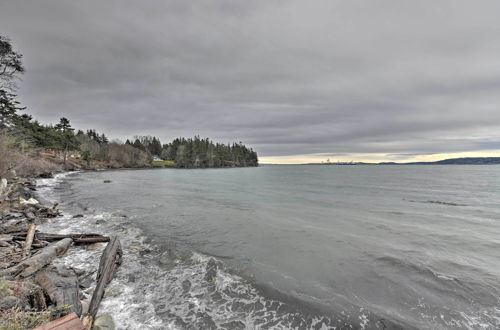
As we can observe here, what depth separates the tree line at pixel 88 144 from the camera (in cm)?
2770

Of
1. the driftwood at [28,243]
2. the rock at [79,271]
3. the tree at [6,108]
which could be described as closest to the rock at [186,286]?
the rock at [79,271]

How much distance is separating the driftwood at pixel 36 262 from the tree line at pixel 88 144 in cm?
2426

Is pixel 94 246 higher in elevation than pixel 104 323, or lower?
lower

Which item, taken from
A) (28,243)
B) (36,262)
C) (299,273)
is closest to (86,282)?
(36,262)

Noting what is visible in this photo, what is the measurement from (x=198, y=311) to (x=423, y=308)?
634 centimetres

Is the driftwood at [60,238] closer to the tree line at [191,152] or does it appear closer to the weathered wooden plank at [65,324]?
the weathered wooden plank at [65,324]

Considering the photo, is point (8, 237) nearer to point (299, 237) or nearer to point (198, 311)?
point (198, 311)

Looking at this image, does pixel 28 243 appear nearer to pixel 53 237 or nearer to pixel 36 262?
pixel 53 237

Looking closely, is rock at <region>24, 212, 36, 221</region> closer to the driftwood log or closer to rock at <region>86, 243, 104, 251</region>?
the driftwood log

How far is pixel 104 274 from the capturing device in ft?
21.8

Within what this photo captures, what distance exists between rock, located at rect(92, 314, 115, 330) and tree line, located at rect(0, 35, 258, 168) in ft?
96.2

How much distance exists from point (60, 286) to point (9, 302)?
116cm

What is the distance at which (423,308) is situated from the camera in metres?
6.07

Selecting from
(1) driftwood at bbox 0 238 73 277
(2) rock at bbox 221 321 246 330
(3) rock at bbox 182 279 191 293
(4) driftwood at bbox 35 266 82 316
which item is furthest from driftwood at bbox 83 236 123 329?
(2) rock at bbox 221 321 246 330
